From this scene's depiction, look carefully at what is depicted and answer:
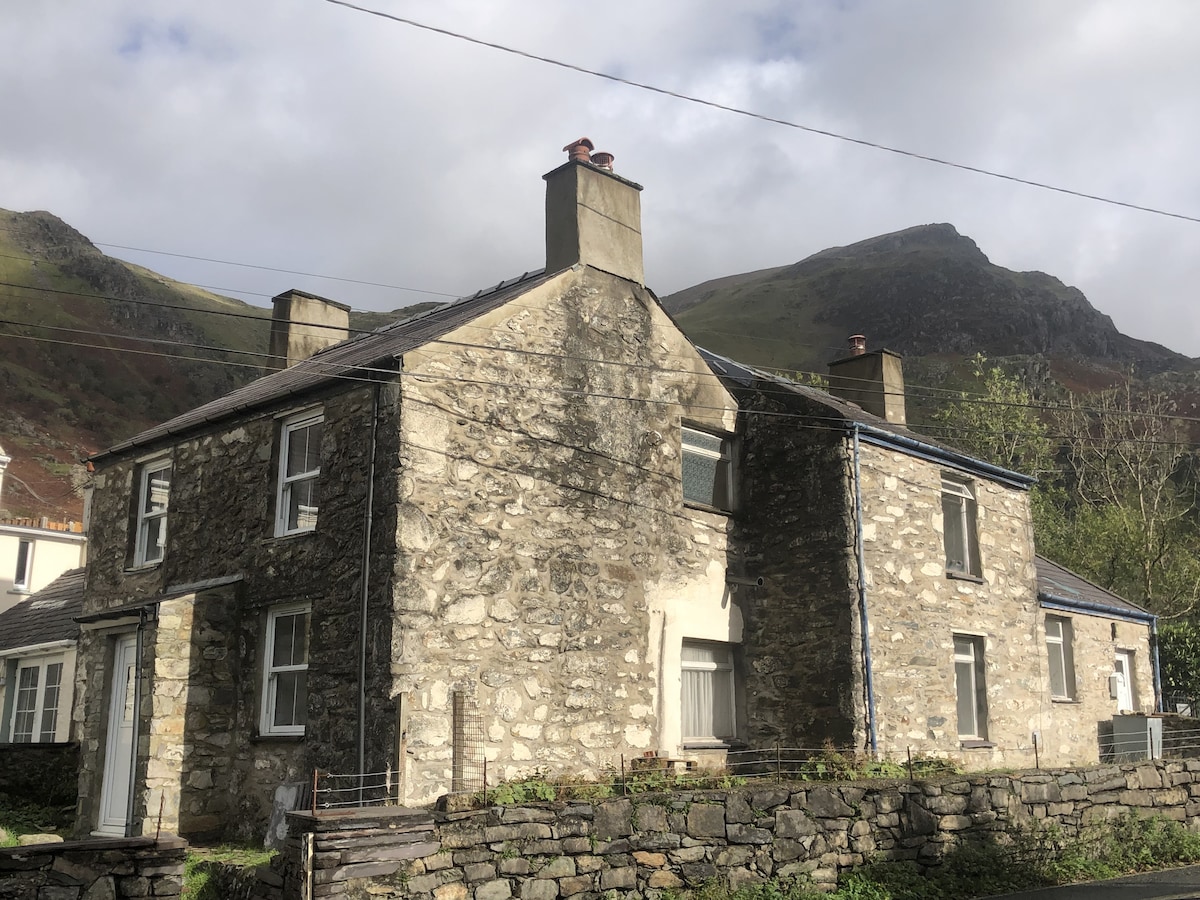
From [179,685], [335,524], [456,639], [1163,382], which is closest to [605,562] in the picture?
[456,639]

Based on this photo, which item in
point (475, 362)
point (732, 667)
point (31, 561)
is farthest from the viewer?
point (31, 561)

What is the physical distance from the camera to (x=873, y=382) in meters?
19.2

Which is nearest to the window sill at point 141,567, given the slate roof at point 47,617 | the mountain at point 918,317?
the slate roof at point 47,617

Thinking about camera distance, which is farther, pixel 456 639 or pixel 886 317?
pixel 886 317

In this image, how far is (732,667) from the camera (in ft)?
49.9

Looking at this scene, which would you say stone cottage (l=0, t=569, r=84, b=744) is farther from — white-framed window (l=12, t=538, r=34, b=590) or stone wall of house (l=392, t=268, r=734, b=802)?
stone wall of house (l=392, t=268, r=734, b=802)

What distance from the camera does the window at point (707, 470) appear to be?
15.4m

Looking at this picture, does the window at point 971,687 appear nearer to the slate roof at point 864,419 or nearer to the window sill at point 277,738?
the slate roof at point 864,419

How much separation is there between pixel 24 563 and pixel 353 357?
76.8 ft

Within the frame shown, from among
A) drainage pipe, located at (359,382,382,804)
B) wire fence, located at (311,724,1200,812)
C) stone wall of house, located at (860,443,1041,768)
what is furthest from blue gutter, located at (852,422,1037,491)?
drainage pipe, located at (359,382,382,804)

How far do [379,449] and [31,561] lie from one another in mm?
25104

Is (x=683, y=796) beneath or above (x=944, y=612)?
beneath

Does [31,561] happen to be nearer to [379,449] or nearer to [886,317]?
[379,449]

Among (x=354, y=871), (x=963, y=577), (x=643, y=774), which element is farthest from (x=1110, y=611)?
(x=354, y=871)
